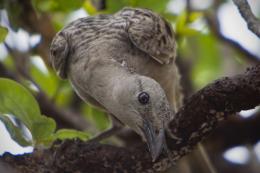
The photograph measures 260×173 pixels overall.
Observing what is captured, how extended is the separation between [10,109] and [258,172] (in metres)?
2.44

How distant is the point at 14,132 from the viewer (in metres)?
4.50

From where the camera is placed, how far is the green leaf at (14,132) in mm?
4402

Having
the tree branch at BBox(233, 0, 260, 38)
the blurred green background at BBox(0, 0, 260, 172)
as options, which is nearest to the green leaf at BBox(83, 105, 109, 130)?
the blurred green background at BBox(0, 0, 260, 172)

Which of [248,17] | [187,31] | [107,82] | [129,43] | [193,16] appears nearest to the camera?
[248,17]

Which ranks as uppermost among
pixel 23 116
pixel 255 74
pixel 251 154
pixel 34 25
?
pixel 255 74

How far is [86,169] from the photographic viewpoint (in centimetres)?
442

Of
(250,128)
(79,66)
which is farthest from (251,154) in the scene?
(79,66)

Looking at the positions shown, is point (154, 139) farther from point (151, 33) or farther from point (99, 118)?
point (99, 118)

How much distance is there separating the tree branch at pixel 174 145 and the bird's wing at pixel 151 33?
1.38 m

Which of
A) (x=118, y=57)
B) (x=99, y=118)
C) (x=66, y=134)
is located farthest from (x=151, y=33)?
(x=66, y=134)

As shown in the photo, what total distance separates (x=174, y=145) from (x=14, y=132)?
1004 millimetres

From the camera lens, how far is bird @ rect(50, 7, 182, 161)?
16.8ft

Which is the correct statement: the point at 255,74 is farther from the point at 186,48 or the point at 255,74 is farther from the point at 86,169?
the point at 186,48

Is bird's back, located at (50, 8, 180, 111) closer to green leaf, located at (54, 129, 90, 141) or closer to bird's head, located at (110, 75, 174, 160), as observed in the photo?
bird's head, located at (110, 75, 174, 160)
